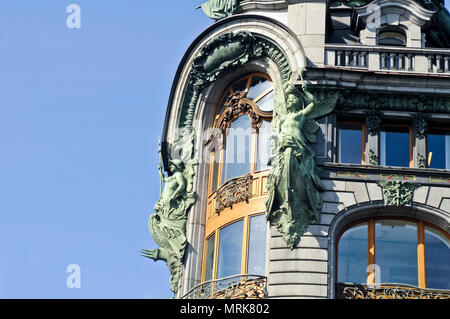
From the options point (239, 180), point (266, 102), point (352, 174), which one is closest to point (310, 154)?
point (352, 174)

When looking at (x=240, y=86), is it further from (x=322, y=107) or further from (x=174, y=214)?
(x=174, y=214)

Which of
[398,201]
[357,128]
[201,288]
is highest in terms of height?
[357,128]

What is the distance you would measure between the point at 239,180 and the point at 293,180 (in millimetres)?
2912

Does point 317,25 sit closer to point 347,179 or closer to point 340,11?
point 340,11

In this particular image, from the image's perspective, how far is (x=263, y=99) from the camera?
39812 millimetres

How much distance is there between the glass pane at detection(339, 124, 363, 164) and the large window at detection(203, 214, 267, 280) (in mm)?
3155

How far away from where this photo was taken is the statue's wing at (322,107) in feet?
124

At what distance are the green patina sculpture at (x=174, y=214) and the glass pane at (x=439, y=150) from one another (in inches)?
304

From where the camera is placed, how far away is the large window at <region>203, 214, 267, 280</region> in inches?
1468

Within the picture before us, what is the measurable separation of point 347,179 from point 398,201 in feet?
5.40

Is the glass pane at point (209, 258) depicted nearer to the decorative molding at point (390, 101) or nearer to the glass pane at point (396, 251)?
the glass pane at point (396, 251)

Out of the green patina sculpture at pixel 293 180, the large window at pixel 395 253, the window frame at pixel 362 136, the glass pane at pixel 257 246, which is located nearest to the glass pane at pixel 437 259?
the large window at pixel 395 253

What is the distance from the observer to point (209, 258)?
128ft
